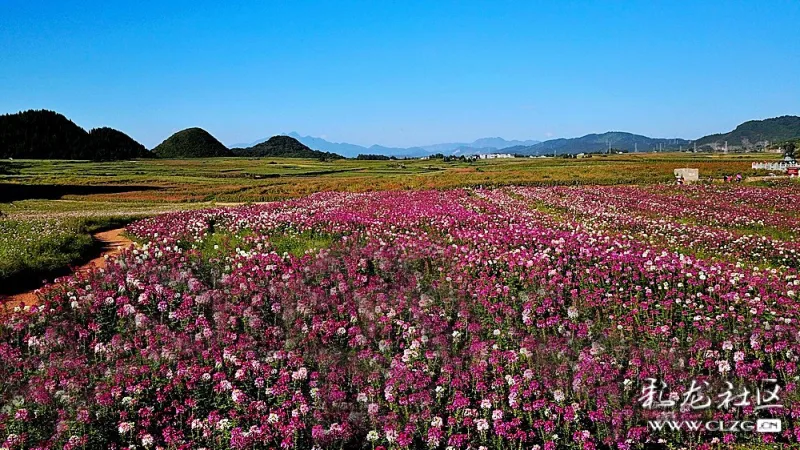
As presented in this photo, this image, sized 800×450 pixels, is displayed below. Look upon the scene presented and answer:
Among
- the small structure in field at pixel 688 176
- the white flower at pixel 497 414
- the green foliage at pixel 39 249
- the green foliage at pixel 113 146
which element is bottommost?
the white flower at pixel 497 414

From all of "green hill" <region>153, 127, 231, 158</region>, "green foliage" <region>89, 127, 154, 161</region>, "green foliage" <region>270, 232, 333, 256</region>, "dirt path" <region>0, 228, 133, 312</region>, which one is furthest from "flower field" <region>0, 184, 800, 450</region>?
"green hill" <region>153, 127, 231, 158</region>

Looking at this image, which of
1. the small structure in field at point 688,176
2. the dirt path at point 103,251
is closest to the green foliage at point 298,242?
the dirt path at point 103,251

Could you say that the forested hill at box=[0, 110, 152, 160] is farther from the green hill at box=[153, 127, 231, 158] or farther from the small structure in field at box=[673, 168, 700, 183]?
the small structure in field at box=[673, 168, 700, 183]

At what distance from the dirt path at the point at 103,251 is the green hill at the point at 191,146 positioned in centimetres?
14736

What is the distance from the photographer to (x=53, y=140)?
114m

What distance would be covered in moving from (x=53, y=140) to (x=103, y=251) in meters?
116

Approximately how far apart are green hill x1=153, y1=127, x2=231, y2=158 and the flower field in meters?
161

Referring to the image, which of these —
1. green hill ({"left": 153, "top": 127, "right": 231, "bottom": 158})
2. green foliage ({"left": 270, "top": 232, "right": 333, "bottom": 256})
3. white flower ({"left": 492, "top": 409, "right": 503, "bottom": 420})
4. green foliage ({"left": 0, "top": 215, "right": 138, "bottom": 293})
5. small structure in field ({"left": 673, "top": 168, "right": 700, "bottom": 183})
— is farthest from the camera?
green hill ({"left": 153, "top": 127, "right": 231, "bottom": 158})

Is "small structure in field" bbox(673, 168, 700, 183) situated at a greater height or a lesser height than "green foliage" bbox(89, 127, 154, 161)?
lesser

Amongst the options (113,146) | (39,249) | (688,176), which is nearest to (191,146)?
(113,146)

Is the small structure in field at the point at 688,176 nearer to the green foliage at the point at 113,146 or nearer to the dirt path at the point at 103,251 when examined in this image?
the dirt path at the point at 103,251

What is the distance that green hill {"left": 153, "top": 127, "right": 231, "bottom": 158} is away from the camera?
164375 mm

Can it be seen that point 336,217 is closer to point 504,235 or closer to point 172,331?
point 504,235

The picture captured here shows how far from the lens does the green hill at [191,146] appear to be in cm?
16438
